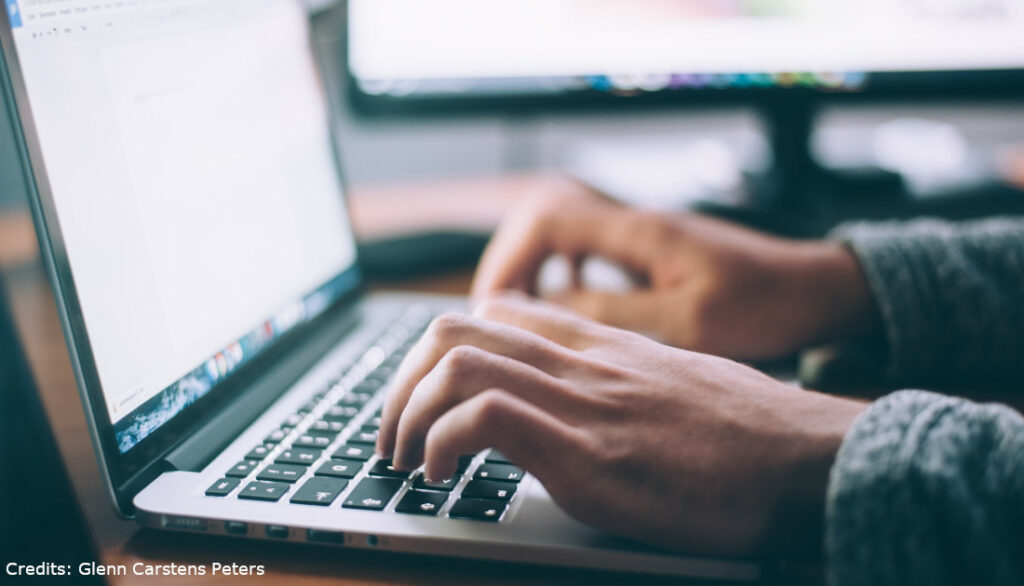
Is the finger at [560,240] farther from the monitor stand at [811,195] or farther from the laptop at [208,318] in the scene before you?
the monitor stand at [811,195]

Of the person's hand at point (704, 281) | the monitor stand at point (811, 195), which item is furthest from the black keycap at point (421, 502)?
the monitor stand at point (811, 195)

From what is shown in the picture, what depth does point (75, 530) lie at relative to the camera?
255 millimetres

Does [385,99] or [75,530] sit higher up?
[385,99]

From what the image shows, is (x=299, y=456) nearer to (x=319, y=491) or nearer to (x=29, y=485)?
(x=319, y=491)

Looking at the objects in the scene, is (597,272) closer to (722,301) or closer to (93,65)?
(722,301)

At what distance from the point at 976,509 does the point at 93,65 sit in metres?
0.41

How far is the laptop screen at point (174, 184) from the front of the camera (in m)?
0.35

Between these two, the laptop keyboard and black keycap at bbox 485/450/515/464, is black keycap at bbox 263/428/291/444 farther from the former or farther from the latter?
black keycap at bbox 485/450/515/464

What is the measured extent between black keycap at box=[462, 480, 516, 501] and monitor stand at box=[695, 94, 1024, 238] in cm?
46

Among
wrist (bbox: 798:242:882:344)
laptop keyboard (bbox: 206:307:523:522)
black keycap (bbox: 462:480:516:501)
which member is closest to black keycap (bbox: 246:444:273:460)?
laptop keyboard (bbox: 206:307:523:522)

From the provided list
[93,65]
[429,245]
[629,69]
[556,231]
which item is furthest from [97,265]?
[629,69]

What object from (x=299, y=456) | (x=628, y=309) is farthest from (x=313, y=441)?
(x=628, y=309)

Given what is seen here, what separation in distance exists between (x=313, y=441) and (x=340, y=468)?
0.03 meters

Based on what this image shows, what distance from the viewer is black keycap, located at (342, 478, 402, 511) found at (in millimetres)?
335
